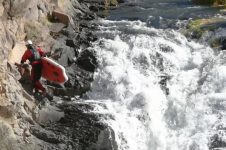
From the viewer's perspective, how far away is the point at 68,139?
12.4m

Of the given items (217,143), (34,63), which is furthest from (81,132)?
(217,143)

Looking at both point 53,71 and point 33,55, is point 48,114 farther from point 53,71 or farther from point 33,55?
point 33,55

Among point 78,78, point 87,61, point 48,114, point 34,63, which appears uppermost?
point 34,63

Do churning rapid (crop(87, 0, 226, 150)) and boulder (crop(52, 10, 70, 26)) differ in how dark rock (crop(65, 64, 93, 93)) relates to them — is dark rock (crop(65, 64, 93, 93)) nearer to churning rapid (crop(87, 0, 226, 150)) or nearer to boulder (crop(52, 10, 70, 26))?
churning rapid (crop(87, 0, 226, 150))

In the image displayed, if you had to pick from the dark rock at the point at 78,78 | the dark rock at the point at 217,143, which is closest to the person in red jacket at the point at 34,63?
the dark rock at the point at 78,78

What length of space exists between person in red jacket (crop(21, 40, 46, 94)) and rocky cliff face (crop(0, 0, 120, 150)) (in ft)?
0.96

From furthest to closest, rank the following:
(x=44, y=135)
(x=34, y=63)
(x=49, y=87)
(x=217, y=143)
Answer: (x=49, y=87)
(x=34, y=63)
(x=217, y=143)
(x=44, y=135)

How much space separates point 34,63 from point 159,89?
3.97m

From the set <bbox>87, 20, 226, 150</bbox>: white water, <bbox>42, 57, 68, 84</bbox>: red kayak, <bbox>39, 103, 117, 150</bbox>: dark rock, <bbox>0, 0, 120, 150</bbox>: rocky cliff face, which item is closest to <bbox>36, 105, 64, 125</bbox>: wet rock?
<bbox>0, 0, 120, 150</bbox>: rocky cliff face

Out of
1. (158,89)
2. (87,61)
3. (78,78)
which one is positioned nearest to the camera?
(158,89)

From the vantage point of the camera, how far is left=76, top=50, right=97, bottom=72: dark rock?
52.9 ft

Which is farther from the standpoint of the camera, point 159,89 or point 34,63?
point 159,89

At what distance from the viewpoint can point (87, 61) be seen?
16.3 meters

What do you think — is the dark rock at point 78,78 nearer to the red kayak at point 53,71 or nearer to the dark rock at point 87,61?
the dark rock at point 87,61
